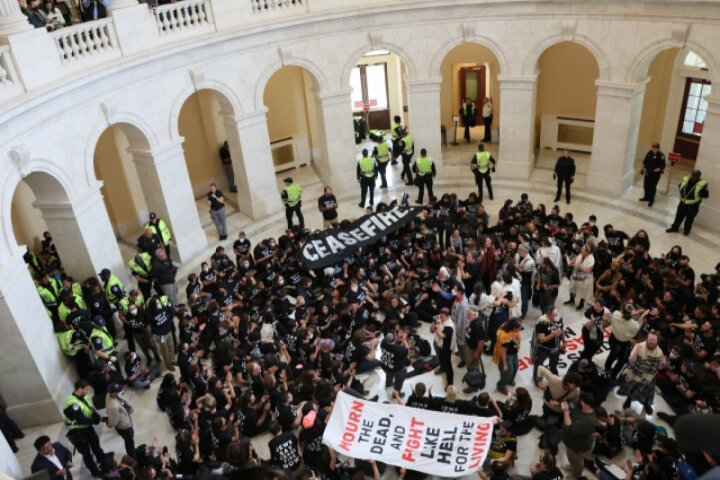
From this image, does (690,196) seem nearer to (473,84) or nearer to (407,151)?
(407,151)

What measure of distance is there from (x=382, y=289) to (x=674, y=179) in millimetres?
10939

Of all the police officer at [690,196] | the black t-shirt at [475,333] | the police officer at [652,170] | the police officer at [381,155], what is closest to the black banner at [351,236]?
the black t-shirt at [475,333]

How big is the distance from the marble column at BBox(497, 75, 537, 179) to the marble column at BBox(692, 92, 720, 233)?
4756mm

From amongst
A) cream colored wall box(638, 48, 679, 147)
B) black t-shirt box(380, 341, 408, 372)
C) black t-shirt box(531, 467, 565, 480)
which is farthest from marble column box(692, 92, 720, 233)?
black t-shirt box(531, 467, 565, 480)

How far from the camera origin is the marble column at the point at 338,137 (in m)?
19.1

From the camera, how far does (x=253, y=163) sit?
18391mm

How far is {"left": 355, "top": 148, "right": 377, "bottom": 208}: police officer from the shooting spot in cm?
1819

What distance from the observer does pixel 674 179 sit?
19.1 m

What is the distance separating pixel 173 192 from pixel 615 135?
12.1m

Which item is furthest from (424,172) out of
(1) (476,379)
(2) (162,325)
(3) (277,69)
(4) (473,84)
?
(2) (162,325)

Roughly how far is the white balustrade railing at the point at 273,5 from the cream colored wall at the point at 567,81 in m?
8.63

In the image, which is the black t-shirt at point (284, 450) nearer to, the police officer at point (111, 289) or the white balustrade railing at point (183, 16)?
the police officer at point (111, 289)

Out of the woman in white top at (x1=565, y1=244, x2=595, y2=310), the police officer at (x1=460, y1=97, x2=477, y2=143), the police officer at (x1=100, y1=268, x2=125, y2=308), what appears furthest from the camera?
the police officer at (x1=460, y1=97, x2=477, y2=143)

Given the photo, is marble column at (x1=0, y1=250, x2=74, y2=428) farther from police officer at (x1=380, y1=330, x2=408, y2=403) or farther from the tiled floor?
police officer at (x1=380, y1=330, x2=408, y2=403)
